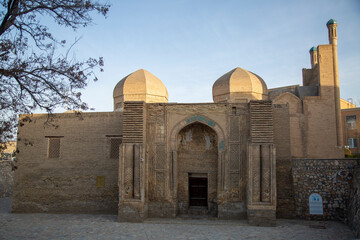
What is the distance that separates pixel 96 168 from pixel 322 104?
1410 centimetres

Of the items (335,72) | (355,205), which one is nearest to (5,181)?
(355,205)

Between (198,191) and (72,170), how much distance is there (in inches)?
219

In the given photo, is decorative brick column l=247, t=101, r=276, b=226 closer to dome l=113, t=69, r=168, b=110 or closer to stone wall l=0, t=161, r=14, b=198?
dome l=113, t=69, r=168, b=110

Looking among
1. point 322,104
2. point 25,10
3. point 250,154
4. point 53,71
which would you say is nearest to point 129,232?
point 250,154

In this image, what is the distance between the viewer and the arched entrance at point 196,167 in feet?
42.1

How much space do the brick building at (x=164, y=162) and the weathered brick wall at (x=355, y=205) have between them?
209 cm

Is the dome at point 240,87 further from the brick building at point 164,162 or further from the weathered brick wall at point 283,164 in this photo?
the weathered brick wall at point 283,164

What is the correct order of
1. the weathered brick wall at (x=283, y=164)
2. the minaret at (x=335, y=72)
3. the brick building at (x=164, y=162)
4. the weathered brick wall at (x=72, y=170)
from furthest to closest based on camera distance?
the minaret at (x=335, y=72), the weathered brick wall at (x=72, y=170), the weathered brick wall at (x=283, y=164), the brick building at (x=164, y=162)

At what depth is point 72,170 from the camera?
14.1m

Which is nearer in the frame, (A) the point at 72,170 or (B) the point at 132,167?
(B) the point at 132,167

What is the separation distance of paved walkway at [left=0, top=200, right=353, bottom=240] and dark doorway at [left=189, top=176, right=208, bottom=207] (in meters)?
1.13

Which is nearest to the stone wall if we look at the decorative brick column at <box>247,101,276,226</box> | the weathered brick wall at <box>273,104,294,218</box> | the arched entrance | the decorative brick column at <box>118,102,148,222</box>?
the decorative brick column at <box>118,102,148,222</box>

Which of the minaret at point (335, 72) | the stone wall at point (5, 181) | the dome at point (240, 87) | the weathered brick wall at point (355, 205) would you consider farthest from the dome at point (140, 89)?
the minaret at point (335, 72)

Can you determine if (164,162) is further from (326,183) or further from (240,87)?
(240,87)
